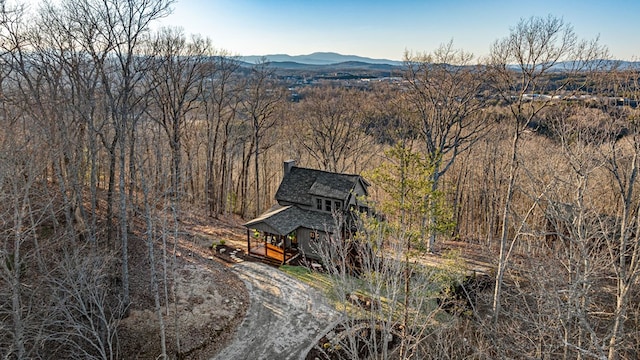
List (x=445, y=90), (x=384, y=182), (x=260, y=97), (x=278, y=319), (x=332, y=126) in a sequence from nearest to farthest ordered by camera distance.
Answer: (x=384, y=182)
(x=278, y=319)
(x=445, y=90)
(x=260, y=97)
(x=332, y=126)

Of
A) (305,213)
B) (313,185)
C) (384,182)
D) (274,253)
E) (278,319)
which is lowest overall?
(278,319)

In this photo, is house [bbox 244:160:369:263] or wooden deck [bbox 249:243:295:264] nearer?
house [bbox 244:160:369:263]

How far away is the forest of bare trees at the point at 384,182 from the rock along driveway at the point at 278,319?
10.0 ft

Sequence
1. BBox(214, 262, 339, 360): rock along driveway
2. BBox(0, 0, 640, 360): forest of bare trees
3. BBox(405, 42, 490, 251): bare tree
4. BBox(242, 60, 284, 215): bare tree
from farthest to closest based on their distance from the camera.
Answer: BBox(242, 60, 284, 215): bare tree < BBox(405, 42, 490, 251): bare tree < BBox(214, 262, 339, 360): rock along driveway < BBox(0, 0, 640, 360): forest of bare trees

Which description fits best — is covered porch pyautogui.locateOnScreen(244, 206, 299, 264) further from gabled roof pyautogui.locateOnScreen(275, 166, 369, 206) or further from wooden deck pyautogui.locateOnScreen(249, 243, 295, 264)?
gabled roof pyautogui.locateOnScreen(275, 166, 369, 206)

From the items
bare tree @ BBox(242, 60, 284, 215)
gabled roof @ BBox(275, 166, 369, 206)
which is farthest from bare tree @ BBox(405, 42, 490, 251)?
bare tree @ BBox(242, 60, 284, 215)

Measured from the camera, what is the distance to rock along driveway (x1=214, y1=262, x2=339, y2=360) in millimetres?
15328

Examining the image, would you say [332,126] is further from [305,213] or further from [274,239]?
[274,239]

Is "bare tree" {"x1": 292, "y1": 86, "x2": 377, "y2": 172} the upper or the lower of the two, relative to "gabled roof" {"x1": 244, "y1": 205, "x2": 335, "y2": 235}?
upper

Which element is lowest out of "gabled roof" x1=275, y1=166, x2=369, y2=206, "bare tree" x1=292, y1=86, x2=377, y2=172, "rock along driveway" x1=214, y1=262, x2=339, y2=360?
"rock along driveway" x1=214, y1=262, x2=339, y2=360

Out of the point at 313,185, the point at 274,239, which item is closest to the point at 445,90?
the point at 313,185

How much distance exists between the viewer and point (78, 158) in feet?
60.6

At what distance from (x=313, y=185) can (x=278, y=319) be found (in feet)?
29.9

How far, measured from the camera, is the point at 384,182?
13594 mm
